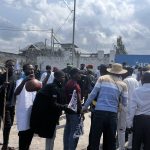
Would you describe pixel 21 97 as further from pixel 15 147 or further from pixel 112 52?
pixel 112 52

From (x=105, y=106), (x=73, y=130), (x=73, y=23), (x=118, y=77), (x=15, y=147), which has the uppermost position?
(x=73, y=23)

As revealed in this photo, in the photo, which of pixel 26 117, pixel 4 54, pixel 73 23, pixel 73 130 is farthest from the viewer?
pixel 4 54

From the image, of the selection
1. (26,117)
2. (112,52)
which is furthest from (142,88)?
(112,52)

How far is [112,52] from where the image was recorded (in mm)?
38938

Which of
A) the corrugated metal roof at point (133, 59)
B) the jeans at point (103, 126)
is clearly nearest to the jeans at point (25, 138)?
the jeans at point (103, 126)

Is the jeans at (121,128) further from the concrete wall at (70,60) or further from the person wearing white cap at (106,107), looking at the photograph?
the concrete wall at (70,60)

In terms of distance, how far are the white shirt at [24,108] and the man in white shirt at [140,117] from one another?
1842 mm

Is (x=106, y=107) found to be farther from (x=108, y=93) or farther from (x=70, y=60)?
(x=70, y=60)

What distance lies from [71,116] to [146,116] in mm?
1612

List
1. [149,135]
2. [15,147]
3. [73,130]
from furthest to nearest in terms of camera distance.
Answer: [15,147]
[73,130]
[149,135]

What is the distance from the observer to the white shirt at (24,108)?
762 cm

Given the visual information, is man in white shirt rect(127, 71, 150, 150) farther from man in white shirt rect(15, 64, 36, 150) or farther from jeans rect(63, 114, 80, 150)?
man in white shirt rect(15, 64, 36, 150)

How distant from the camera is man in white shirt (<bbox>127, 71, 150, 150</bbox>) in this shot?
280 inches

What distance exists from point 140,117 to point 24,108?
2.10 metres
